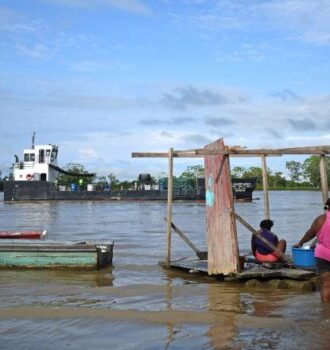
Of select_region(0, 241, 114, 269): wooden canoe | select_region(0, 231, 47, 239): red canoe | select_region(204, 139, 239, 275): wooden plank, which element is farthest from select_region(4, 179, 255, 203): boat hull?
select_region(204, 139, 239, 275): wooden plank

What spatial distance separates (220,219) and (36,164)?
4783cm

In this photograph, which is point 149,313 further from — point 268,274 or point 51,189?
point 51,189

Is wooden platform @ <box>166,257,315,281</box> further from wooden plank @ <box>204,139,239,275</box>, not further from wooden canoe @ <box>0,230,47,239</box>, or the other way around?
wooden canoe @ <box>0,230,47,239</box>

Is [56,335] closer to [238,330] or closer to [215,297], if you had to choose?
[238,330]

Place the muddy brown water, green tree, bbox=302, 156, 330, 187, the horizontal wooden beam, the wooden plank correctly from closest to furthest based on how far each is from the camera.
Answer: the muddy brown water → the horizontal wooden beam → the wooden plank → green tree, bbox=302, 156, 330, 187

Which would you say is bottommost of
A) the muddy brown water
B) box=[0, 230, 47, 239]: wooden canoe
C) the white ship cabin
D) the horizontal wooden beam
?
the muddy brown water

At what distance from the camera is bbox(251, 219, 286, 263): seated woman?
1004 cm

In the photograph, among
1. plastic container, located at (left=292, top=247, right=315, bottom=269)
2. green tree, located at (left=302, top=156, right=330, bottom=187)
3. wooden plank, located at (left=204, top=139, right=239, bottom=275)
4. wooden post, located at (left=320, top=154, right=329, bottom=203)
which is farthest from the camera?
green tree, located at (left=302, top=156, right=330, bottom=187)

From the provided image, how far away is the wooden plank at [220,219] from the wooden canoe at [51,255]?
2718 millimetres

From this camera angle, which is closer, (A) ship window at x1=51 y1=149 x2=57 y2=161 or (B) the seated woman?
(B) the seated woman

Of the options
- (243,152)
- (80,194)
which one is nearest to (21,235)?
(243,152)

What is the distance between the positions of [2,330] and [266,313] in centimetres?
335

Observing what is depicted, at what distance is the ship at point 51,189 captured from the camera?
5522cm

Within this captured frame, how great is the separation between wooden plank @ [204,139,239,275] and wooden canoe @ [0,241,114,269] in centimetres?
272
